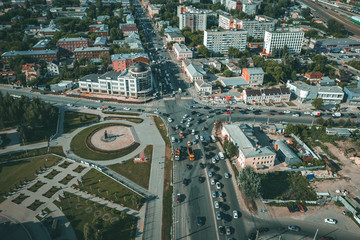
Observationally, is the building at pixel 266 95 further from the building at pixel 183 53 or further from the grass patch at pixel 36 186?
the grass patch at pixel 36 186

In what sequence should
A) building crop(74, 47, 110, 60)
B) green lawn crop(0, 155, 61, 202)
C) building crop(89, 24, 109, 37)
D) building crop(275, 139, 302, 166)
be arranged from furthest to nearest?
1. building crop(89, 24, 109, 37)
2. building crop(74, 47, 110, 60)
3. building crop(275, 139, 302, 166)
4. green lawn crop(0, 155, 61, 202)

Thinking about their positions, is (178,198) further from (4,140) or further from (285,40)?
(285,40)

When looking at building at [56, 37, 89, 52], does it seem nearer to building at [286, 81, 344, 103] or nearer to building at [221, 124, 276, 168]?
building at [221, 124, 276, 168]

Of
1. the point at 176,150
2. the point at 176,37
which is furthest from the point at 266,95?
the point at 176,37

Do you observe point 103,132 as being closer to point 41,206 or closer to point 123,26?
point 41,206

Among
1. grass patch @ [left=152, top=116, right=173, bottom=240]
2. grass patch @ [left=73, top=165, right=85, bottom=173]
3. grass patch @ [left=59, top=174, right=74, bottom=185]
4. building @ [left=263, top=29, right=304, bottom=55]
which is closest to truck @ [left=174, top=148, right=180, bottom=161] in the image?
grass patch @ [left=152, top=116, right=173, bottom=240]

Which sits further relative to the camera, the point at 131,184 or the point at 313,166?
the point at 313,166

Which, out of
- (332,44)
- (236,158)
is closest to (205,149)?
(236,158)
